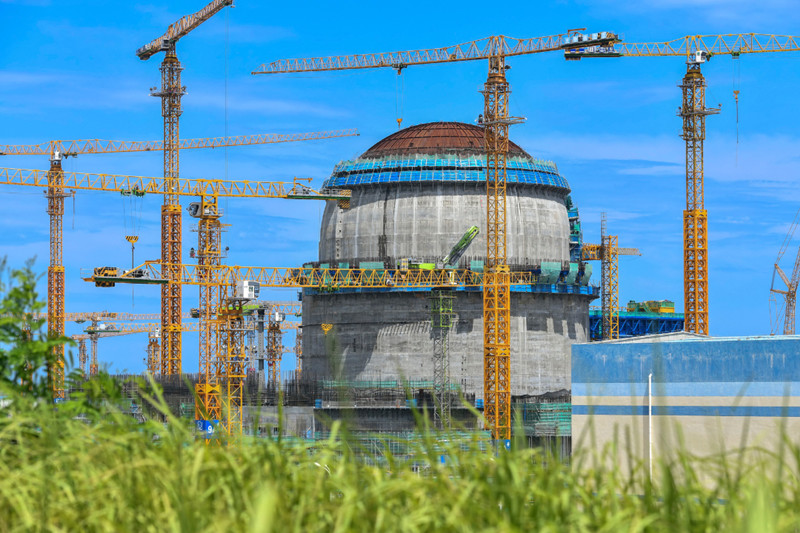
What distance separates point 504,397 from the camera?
11088 cm

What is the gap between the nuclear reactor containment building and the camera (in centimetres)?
12062

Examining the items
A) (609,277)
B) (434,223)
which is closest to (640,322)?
(609,277)

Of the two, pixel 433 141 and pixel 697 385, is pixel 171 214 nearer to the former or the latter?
pixel 433 141

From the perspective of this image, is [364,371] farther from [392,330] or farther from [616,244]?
[616,244]

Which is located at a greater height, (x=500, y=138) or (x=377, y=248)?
(x=500, y=138)

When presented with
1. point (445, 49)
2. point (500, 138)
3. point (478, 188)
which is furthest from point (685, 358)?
point (445, 49)

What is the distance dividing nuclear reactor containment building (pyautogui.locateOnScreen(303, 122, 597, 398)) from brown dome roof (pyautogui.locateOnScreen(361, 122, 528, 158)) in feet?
0.70

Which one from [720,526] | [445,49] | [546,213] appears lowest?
[720,526]

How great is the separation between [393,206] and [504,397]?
2369cm

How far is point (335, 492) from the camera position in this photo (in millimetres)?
14164

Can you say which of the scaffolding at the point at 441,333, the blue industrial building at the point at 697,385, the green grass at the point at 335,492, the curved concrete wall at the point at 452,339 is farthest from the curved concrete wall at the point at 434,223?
the green grass at the point at 335,492

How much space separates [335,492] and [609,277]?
16402cm

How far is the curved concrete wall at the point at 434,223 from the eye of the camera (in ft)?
404

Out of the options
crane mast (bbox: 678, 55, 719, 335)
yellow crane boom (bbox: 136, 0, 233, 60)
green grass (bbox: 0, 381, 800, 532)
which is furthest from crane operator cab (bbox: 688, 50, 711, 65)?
green grass (bbox: 0, 381, 800, 532)
